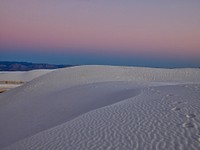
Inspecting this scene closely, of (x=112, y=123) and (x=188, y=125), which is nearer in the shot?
(x=188, y=125)

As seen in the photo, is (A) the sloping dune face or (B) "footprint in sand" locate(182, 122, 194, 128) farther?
(B) "footprint in sand" locate(182, 122, 194, 128)

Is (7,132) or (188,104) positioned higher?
(188,104)

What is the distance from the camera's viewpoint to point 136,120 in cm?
768

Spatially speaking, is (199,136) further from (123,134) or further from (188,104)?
(188,104)

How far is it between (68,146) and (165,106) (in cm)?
350

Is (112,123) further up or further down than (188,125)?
further down

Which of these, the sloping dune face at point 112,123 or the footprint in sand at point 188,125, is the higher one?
the footprint in sand at point 188,125

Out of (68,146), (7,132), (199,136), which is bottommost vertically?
(7,132)

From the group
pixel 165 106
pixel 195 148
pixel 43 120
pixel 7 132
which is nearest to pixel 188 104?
pixel 165 106

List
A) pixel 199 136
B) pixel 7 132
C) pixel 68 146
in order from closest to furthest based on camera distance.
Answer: pixel 199 136 → pixel 68 146 → pixel 7 132

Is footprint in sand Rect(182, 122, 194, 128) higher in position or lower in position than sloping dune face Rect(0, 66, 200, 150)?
higher

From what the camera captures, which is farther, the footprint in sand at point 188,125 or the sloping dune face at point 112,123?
the footprint in sand at point 188,125

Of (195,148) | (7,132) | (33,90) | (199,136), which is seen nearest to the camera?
(195,148)

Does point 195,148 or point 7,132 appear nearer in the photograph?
A: point 195,148
